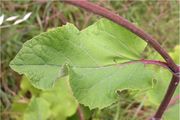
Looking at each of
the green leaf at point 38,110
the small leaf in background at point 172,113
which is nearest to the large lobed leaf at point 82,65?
the small leaf in background at point 172,113

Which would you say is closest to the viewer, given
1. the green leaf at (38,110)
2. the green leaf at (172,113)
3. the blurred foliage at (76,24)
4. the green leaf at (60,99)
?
the green leaf at (172,113)

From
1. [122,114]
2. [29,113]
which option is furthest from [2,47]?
[122,114]

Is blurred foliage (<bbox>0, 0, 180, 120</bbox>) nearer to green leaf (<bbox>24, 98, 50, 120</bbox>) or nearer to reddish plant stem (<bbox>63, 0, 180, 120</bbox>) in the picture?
green leaf (<bbox>24, 98, 50, 120</bbox>)

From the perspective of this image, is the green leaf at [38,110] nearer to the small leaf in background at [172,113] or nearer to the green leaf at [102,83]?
the small leaf in background at [172,113]

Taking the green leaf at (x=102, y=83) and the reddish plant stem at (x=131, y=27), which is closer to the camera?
the reddish plant stem at (x=131, y=27)

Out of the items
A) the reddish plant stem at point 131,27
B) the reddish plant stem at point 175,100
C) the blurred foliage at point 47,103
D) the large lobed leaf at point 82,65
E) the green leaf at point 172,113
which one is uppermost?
the reddish plant stem at point 131,27

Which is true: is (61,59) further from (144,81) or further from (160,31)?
(160,31)

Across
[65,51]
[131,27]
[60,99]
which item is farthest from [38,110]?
[131,27]
